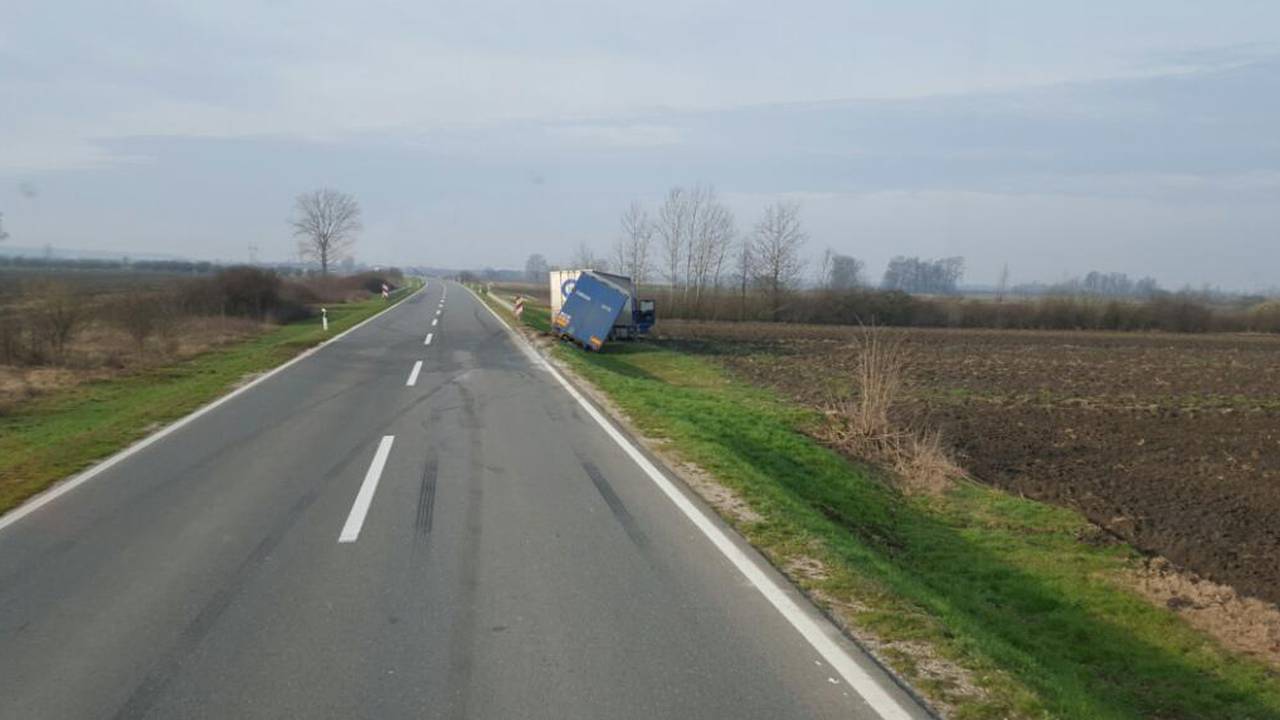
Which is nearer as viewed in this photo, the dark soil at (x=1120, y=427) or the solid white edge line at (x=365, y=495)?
the solid white edge line at (x=365, y=495)

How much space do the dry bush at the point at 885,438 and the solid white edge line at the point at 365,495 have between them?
6.95 m

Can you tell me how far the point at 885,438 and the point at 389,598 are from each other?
10035 millimetres

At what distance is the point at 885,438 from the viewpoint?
1394cm

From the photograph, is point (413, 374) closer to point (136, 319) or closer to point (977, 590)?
point (136, 319)

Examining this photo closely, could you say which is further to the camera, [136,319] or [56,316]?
[136,319]

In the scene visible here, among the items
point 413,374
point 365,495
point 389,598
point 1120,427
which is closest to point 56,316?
point 413,374

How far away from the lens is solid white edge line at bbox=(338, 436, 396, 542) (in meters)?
6.99

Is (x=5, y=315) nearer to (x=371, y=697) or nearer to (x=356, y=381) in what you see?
(x=356, y=381)

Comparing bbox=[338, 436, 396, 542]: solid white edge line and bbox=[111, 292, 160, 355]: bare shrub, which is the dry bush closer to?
bbox=[338, 436, 396, 542]: solid white edge line

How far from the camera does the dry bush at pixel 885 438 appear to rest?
1226 centimetres

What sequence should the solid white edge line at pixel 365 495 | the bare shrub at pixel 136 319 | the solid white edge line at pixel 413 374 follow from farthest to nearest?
1. the bare shrub at pixel 136 319
2. the solid white edge line at pixel 413 374
3. the solid white edge line at pixel 365 495

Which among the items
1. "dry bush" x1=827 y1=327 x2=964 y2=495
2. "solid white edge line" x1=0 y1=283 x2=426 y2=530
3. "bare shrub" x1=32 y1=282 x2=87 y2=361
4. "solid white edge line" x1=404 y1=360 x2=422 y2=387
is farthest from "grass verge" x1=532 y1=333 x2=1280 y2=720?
"bare shrub" x1=32 y1=282 x2=87 y2=361

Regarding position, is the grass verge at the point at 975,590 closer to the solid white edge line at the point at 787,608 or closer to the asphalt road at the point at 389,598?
the solid white edge line at the point at 787,608

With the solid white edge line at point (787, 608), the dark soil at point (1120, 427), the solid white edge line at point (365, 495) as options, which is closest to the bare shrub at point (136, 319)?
the solid white edge line at point (365, 495)
